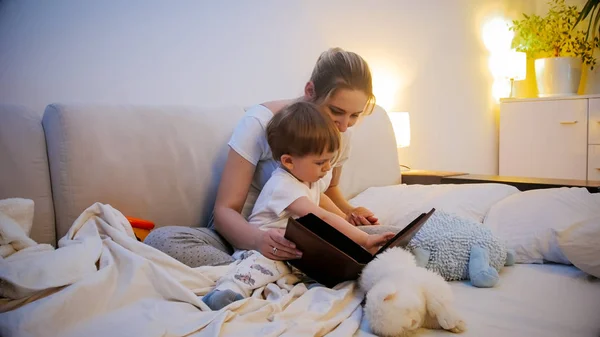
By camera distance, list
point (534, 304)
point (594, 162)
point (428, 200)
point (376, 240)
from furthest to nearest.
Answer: point (594, 162) → point (428, 200) → point (376, 240) → point (534, 304)

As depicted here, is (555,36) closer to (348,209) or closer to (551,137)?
(551,137)

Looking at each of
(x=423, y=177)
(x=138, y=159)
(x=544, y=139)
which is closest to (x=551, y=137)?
(x=544, y=139)

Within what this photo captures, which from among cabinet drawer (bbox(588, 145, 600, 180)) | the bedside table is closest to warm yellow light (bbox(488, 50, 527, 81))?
cabinet drawer (bbox(588, 145, 600, 180))

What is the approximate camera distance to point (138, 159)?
55.7 inches

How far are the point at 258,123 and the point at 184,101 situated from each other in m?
0.64

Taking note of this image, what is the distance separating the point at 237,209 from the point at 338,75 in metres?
0.45

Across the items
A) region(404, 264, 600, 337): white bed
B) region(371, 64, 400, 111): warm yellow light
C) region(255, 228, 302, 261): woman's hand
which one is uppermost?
region(371, 64, 400, 111): warm yellow light

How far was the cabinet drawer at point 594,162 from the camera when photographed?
345 centimetres

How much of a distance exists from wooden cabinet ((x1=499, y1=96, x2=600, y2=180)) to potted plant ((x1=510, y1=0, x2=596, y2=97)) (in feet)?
0.60

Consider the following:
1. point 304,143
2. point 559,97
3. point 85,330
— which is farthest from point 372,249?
point 559,97

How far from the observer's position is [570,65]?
3.71 meters

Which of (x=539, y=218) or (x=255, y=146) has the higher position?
(x=255, y=146)

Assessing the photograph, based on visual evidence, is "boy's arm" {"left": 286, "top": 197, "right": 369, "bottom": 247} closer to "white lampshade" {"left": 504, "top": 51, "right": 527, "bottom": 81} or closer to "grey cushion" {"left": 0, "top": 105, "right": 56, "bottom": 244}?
"grey cushion" {"left": 0, "top": 105, "right": 56, "bottom": 244}

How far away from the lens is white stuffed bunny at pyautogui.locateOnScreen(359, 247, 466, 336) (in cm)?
90
